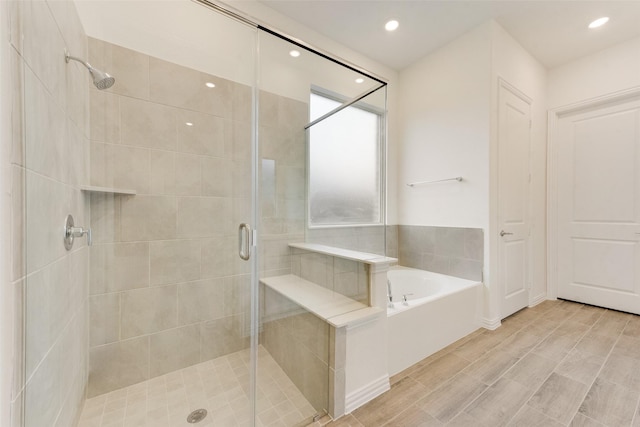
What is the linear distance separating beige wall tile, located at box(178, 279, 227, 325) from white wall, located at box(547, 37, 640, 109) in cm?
410

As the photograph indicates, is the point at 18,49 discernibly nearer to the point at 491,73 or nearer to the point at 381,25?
the point at 381,25

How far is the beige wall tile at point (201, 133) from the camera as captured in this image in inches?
65.5

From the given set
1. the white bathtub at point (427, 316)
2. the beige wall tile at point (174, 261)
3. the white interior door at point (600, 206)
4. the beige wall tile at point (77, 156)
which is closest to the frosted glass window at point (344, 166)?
the white bathtub at point (427, 316)

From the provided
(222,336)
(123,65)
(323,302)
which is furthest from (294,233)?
(123,65)

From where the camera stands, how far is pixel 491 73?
7.46ft

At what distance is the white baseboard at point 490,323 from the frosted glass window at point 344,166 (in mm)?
1354

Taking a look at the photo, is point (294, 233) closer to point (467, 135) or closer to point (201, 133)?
point (201, 133)

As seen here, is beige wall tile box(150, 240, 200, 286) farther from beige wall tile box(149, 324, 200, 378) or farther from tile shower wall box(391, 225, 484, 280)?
tile shower wall box(391, 225, 484, 280)

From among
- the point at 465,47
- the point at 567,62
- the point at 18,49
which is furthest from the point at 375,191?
the point at 567,62

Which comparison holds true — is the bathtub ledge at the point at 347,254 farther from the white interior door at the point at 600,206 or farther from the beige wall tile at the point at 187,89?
the white interior door at the point at 600,206

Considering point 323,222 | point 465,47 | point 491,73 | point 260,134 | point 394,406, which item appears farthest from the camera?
point 465,47

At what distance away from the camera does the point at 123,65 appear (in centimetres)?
150

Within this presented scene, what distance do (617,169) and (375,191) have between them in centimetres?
254

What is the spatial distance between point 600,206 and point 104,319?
4.46 metres
